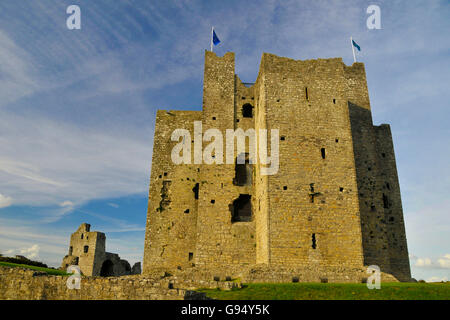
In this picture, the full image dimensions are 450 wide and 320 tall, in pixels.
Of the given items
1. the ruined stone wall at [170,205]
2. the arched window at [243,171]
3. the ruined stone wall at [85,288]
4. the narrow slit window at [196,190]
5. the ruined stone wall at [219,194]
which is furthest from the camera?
the narrow slit window at [196,190]

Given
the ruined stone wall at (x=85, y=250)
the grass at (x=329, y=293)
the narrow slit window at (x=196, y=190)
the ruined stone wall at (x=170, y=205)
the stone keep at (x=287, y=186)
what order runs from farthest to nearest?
the ruined stone wall at (x=85, y=250), the narrow slit window at (x=196, y=190), the ruined stone wall at (x=170, y=205), the stone keep at (x=287, y=186), the grass at (x=329, y=293)

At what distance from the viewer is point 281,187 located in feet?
60.0

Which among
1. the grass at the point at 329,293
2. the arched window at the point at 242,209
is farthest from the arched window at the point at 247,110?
the grass at the point at 329,293

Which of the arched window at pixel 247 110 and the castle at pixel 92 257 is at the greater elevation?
the arched window at pixel 247 110

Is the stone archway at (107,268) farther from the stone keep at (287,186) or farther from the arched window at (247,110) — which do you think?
the arched window at (247,110)

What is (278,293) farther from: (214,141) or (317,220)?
(214,141)

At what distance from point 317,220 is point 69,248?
2935 cm

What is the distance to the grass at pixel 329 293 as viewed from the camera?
11250 millimetres

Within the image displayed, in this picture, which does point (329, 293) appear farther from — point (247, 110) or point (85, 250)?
point (85, 250)

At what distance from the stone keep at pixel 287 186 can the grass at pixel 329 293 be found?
13.7ft

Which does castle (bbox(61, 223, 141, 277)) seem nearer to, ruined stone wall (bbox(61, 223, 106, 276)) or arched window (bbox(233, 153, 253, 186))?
ruined stone wall (bbox(61, 223, 106, 276))

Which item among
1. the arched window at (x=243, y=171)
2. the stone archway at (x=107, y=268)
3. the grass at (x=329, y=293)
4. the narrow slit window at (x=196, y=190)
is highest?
the arched window at (x=243, y=171)

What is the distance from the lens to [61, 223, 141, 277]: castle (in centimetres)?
3450
